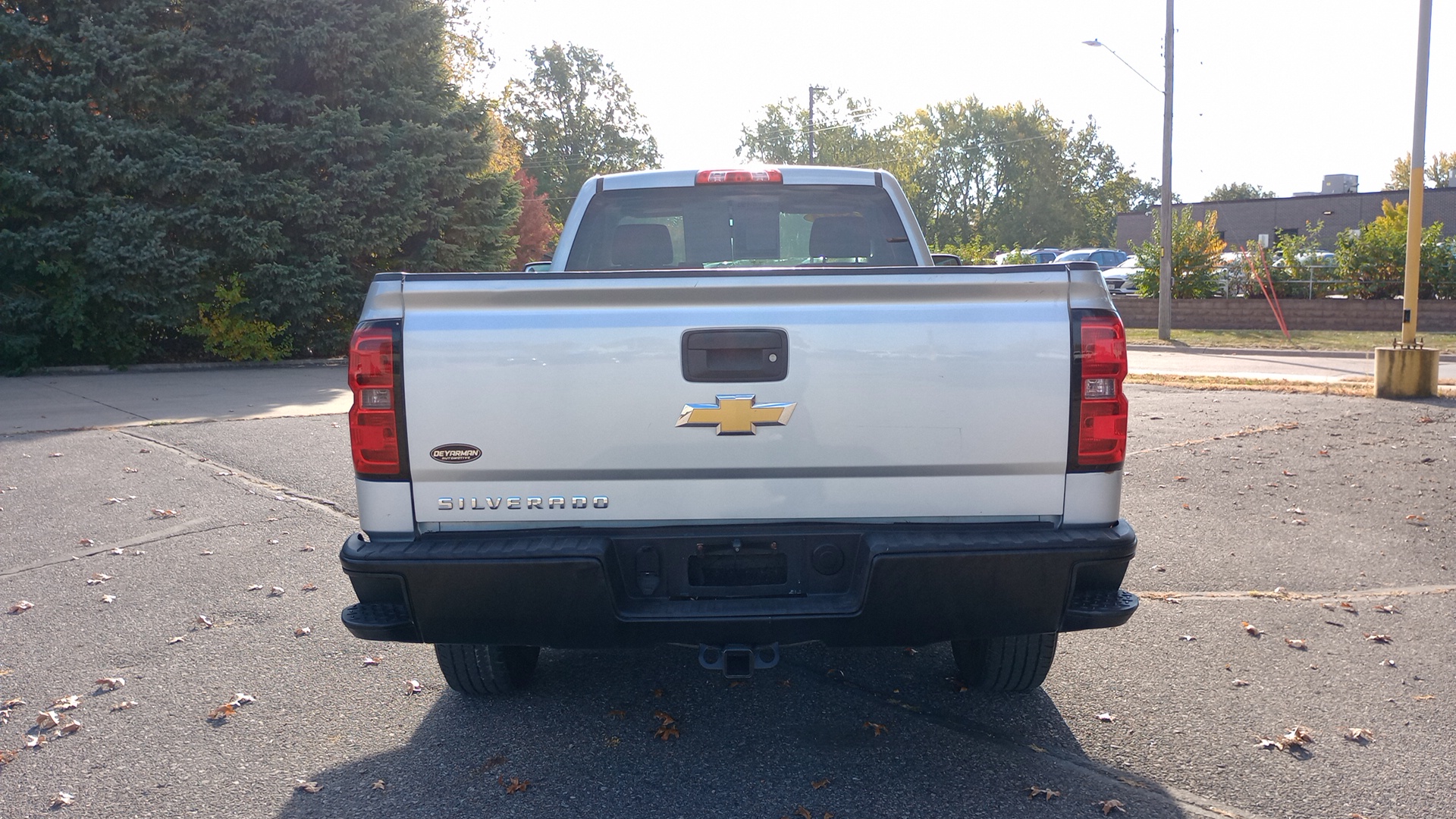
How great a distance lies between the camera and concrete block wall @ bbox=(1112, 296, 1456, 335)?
2400 centimetres

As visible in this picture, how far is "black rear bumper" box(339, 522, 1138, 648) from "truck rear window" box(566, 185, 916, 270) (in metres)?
2.10

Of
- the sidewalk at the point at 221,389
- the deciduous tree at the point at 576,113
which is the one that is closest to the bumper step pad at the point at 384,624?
the sidewalk at the point at 221,389

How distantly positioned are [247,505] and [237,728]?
4.09m

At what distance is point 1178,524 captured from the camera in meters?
6.89

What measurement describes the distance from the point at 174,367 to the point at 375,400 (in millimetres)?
16122

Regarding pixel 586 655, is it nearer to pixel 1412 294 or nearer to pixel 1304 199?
pixel 1412 294

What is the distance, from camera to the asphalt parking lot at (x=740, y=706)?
3.32 meters

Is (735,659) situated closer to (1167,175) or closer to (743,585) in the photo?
(743,585)

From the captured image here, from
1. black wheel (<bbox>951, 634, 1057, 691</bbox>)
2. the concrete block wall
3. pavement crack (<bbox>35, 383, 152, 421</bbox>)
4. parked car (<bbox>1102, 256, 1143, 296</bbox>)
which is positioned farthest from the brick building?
black wheel (<bbox>951, 634, 1057, 691</bbox>)

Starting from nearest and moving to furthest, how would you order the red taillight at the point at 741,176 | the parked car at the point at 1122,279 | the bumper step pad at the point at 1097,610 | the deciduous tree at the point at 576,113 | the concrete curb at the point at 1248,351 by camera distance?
the bumper step pad at the point at 1097,610, the red taillight at the point at 741,176, the concrete curb at the point at 1248,351, the parked car at the point at 1122,279, the deciduous tree at the point at 576,113

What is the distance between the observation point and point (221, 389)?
47.8 ft

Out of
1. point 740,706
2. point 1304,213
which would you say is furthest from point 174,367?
point 1304,213

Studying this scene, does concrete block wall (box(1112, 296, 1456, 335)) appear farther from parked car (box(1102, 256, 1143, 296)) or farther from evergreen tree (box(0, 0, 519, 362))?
evergreen tree (box(0, 0, 519, 362))

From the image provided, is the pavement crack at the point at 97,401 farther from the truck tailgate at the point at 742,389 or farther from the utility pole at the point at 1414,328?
the utility pole at the point at 1414,328
